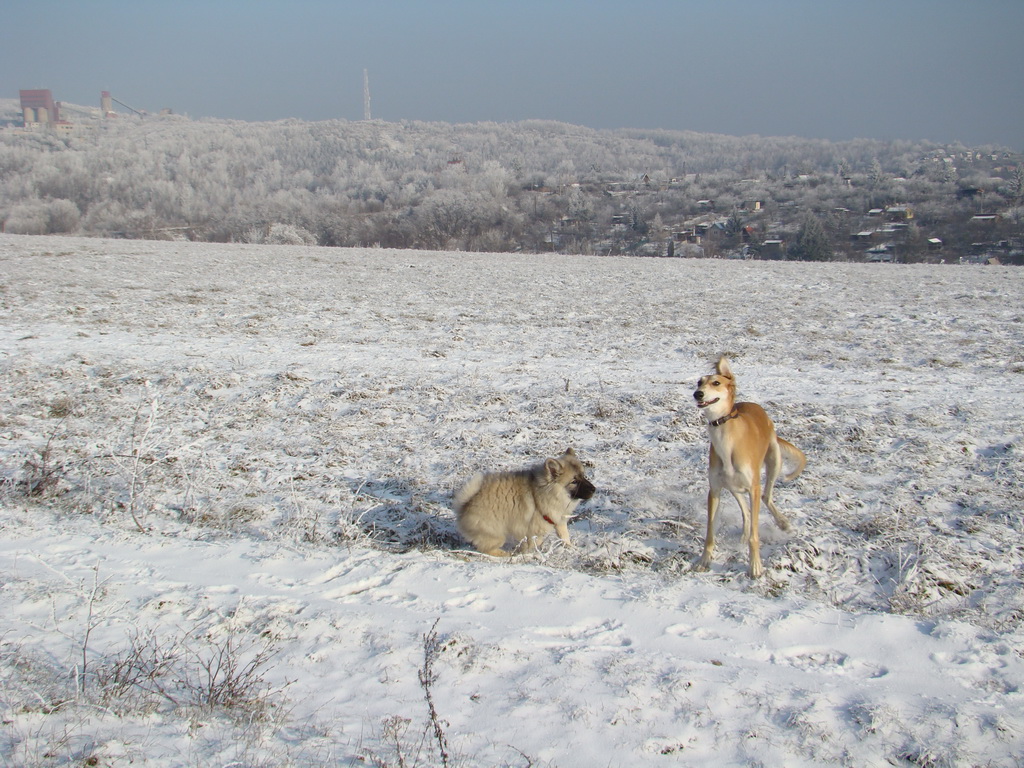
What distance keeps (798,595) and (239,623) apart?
4272 millimetres

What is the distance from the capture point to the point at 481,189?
89875 millimetres

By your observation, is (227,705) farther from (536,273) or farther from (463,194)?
(463,194)

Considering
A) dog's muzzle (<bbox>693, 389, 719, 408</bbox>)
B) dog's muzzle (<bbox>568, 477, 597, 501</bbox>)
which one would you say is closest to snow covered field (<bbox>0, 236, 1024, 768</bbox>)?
dog's muzzle (<bbox>568, 477, 597, 501</bbox>)

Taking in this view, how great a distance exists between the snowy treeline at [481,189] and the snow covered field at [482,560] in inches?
1739

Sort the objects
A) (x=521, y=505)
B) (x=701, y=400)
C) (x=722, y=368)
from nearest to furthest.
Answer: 1. (x=701, y=400)
2. (x=722, y=368)
3. (x=521, y=505)

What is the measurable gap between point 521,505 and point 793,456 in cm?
296

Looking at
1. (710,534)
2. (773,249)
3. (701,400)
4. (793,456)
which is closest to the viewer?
(701,400)

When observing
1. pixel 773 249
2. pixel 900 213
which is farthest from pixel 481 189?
pixel 900 213

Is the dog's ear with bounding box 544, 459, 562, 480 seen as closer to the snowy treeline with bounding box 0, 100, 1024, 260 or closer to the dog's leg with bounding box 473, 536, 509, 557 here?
the dog's leg with bounding box 473, 536, 509, 557

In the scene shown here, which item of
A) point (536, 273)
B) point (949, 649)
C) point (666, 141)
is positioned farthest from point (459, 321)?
point (666, 141)

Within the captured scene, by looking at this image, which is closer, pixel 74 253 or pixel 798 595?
pixel 798 595

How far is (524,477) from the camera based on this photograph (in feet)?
19.6

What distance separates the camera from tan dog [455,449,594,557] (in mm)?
5766

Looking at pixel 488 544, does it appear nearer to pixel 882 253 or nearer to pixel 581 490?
pixel 581 490
